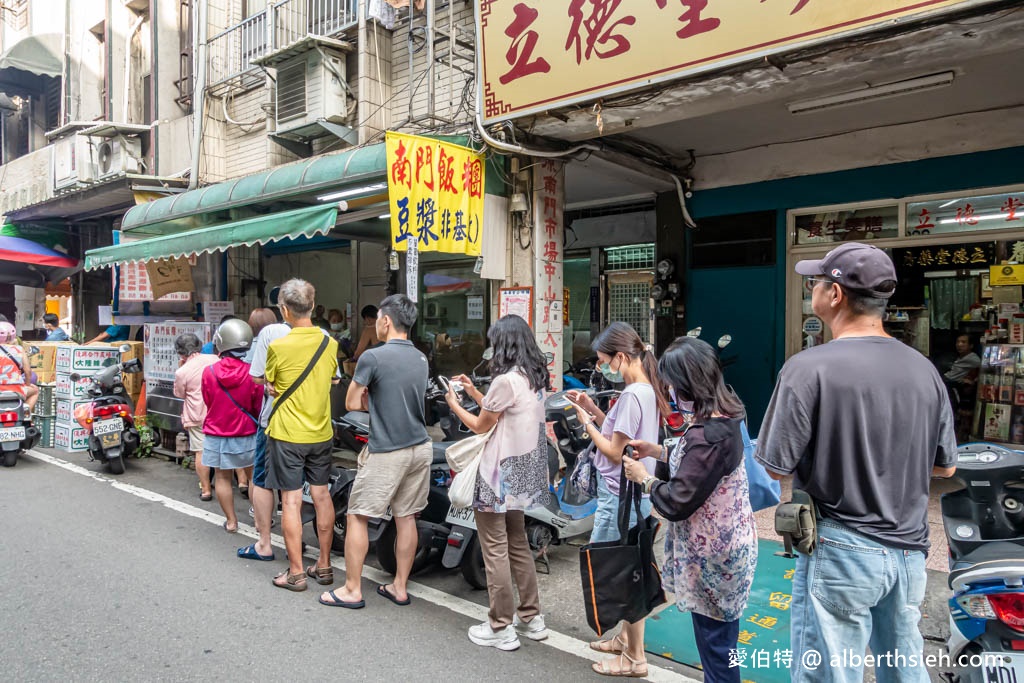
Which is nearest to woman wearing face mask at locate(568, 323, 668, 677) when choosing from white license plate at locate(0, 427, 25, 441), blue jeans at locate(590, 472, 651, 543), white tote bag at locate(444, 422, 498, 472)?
blue jeans at locate(590, 472, 651, 543)

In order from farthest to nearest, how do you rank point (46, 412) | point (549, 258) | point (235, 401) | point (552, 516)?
point (46, 412) → point (549, 258) → point (235, 401) → point (552, 516)

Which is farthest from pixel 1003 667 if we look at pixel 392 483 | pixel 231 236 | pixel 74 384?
pixel 74 384

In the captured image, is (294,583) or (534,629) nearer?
(534,629)

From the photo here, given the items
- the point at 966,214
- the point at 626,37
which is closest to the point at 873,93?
the point at 966,214

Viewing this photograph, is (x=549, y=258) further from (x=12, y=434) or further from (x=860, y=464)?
(x=12, y=434)

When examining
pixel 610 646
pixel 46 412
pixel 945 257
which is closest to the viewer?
pixel 610 646

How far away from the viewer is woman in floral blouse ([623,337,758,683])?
2625mm

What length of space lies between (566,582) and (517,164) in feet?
14.2

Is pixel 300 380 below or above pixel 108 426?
above

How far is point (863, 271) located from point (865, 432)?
1.77ft

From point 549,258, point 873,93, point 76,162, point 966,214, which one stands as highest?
point 76,162

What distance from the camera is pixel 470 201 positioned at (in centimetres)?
654

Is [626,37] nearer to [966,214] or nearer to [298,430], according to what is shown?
[298,430]

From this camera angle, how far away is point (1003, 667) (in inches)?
93.7
